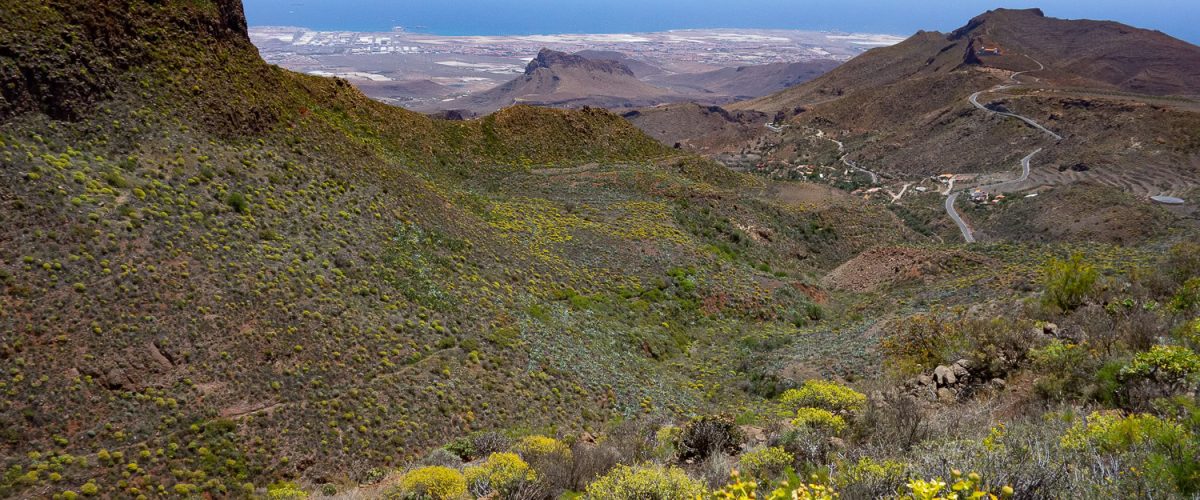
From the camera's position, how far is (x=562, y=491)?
8812 mm

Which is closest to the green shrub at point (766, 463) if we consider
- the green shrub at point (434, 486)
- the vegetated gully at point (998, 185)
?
the green shrub at point (434, 486)

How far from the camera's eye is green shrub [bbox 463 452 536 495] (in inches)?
333

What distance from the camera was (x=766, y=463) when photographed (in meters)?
8.09

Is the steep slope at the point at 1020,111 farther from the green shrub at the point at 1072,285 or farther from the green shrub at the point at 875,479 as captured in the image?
the green shrub at the point at 875,479

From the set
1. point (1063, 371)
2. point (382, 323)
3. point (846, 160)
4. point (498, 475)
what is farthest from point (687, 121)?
point (498, 475)

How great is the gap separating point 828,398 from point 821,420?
43.7 inches

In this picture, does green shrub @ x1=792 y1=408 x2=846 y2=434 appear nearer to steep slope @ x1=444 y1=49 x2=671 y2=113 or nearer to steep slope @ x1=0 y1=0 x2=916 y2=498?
steep slope @ x1=0 y1=0 x2=916 y2=498

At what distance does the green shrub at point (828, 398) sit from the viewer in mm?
10328

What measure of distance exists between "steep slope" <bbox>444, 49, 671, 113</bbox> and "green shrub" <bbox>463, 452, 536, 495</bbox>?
152400 millimetres

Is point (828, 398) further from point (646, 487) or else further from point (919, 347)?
point (919, 347)

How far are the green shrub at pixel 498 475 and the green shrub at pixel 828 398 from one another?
5150 mm

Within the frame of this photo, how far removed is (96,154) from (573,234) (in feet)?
57.1

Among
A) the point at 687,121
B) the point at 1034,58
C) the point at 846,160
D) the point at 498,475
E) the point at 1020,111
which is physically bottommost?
the point at 498,475

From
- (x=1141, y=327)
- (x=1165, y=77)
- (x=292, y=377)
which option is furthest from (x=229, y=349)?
(x=1165, y=77)
